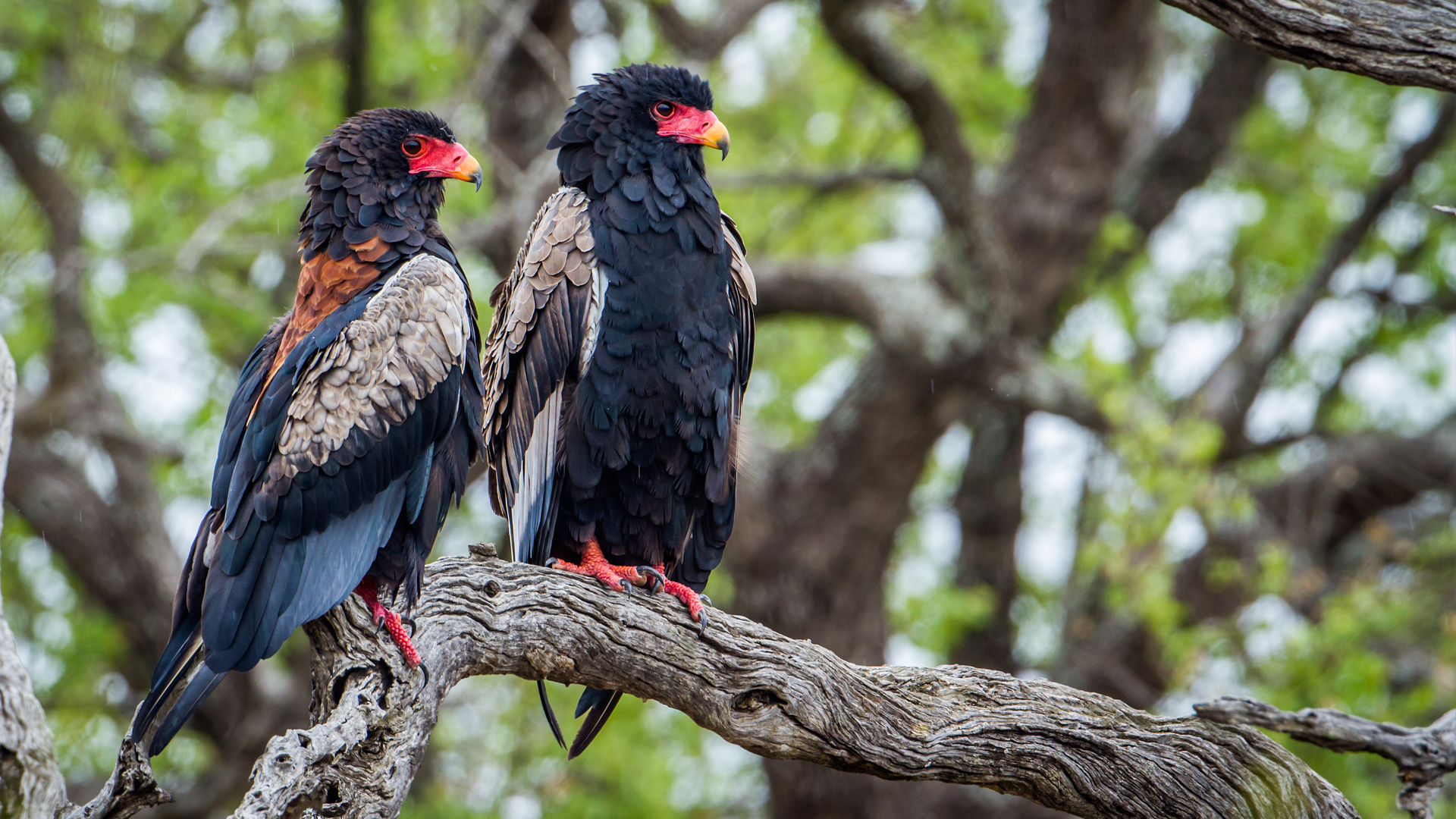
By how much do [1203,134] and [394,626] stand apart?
680cm

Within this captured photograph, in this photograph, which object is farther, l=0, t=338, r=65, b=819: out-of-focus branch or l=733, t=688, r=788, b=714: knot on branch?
l=733, t=688, r=788, b=714: knot on branch

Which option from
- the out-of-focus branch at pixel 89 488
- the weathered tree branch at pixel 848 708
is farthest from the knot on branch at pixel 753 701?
the out-of-focus branch at pixel 89 488

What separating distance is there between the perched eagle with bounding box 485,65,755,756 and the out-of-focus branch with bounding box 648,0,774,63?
3.56 m

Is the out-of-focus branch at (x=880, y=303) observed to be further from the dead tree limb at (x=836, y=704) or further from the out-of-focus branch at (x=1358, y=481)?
the dead tree limb at (x=836, y=704)

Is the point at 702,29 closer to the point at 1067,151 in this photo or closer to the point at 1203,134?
the point at 1067,151

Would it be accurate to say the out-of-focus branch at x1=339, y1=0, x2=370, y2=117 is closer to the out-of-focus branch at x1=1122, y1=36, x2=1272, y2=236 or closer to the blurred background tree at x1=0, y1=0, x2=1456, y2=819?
the blurred background tree at x1=0, y1=0, x2=1456, y2=819

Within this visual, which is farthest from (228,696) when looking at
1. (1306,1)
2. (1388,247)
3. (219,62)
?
(1388,247)

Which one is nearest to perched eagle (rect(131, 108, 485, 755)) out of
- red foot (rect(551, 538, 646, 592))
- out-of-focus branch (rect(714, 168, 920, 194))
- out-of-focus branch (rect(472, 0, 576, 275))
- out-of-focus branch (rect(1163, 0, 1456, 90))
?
red foot (rect(551, 538, 646, 592))

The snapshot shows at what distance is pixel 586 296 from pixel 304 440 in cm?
100

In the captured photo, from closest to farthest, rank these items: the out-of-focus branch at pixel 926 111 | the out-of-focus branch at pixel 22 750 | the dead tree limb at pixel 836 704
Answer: the out-of-focus branch at pixel 22 750 → the dead tree limb at pixel 836 704 → the out-of-focus branch at pixel 926 111

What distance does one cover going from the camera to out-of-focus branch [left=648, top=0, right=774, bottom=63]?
301 inches

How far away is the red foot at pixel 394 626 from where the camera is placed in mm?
2992

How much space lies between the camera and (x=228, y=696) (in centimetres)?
773

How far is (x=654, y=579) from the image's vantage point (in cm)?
375
